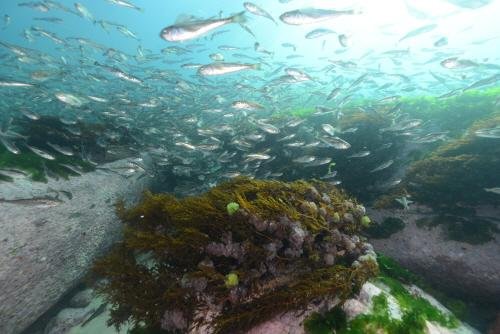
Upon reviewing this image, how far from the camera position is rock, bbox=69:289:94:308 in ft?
22.8

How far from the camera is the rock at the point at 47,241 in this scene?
5.50m

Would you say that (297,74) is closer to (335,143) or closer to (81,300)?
(335,143)

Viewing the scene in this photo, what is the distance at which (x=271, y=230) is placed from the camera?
4027 mm

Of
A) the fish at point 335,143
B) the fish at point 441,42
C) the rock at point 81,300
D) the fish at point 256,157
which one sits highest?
the fish at point 441,42

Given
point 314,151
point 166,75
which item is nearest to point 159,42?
point 166,75

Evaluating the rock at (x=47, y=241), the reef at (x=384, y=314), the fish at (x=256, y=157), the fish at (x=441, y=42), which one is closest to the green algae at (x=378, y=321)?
the reef at (x=384, y=314)

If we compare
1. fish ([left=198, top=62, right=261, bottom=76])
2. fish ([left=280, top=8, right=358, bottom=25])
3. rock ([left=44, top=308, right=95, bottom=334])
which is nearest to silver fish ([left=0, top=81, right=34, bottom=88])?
fish ([left=198, top=62, right=261, bottom=76])

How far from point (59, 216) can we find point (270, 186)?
462 centimetres

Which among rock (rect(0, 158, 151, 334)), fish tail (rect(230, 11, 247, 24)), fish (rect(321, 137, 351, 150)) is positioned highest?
fish tail (rect(230, 11, 247, 24))

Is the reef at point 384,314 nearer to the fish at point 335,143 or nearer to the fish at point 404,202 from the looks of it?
the fish at point 404,202

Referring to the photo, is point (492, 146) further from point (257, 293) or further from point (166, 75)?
point (166, 75)

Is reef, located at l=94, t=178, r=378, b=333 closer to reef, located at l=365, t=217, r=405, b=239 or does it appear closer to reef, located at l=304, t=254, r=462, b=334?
reef, located at l=304, t=254, r=462, b=334

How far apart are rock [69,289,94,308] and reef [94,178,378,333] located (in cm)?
320

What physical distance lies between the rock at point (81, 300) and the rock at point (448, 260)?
6520 millimetres
